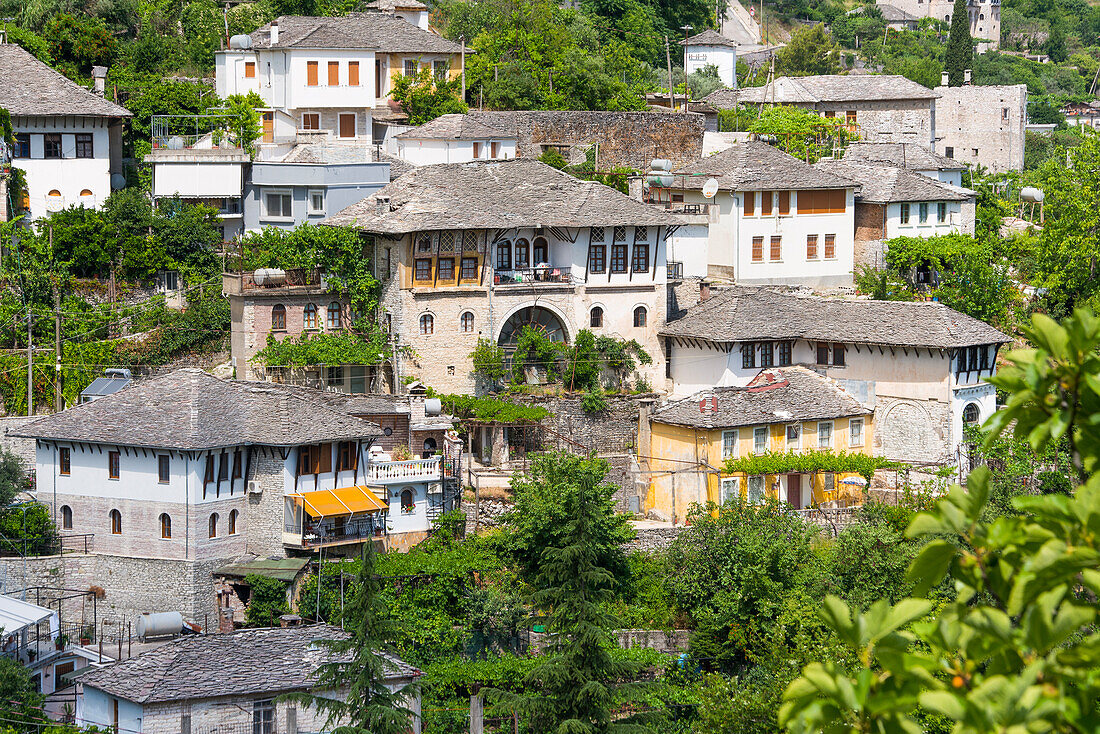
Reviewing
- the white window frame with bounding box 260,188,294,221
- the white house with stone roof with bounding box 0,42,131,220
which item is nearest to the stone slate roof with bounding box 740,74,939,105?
the white window frame with bounding box 260,188,294,221

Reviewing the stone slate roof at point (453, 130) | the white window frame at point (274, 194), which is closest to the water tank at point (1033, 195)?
the stone slate roof at point (453, 130)

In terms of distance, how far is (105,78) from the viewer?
2264 inches

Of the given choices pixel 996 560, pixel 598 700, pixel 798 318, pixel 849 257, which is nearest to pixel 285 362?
pixel 798 318

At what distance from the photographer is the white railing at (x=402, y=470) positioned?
1548 inches

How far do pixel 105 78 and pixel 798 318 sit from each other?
92.0ft

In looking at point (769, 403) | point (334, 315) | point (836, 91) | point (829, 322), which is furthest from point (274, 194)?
point (836, 91)

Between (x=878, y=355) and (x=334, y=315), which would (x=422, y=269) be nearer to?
(x=334, y=315)

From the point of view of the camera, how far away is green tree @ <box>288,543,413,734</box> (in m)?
26.5

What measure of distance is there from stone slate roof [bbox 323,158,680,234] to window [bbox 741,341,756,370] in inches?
185

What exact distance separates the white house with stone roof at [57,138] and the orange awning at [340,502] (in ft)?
56.5

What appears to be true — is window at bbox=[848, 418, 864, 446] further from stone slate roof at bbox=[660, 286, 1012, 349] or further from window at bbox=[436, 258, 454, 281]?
window at bbox=[436, 258, 454, 281]

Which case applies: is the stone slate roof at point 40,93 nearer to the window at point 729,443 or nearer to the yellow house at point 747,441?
the yellow house at point 747,441

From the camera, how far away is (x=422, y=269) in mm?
45531

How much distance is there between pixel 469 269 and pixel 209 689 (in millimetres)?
18798
